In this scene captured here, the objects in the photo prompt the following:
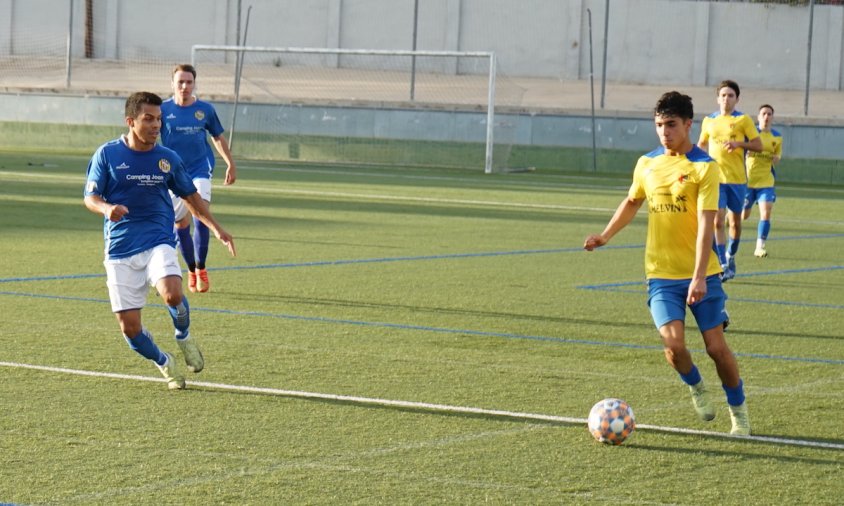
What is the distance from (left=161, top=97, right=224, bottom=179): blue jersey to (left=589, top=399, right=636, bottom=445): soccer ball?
7.29 m

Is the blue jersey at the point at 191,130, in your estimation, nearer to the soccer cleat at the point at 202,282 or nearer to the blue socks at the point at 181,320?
the soccer cleat at the point at 202,282

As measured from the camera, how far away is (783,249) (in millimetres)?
18406

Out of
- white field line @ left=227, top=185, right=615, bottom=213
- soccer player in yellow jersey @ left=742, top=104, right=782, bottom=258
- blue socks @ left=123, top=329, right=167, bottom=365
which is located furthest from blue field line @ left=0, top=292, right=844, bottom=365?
white field line @ left=227, top=185, right=615, bottom=213

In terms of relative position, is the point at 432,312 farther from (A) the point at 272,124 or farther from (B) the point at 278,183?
(A) the point at 272,124

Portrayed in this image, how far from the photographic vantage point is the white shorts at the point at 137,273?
806 cm

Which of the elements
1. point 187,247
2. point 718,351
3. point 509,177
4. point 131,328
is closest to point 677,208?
point 718,351

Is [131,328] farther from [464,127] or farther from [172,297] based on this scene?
[464,127]

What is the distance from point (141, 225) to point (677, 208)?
3.10 m

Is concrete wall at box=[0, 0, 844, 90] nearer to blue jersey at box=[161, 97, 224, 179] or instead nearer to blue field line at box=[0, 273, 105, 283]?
blue jersey at box=[161, 97, 224, 179]

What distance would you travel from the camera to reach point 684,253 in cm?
736

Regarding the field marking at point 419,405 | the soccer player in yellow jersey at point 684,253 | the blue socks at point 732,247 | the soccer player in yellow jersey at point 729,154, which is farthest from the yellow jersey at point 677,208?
the blue socks at point 732,247

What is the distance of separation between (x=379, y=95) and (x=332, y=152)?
7.03 metres

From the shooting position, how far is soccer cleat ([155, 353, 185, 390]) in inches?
318

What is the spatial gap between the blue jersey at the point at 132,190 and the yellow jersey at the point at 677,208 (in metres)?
2.85
